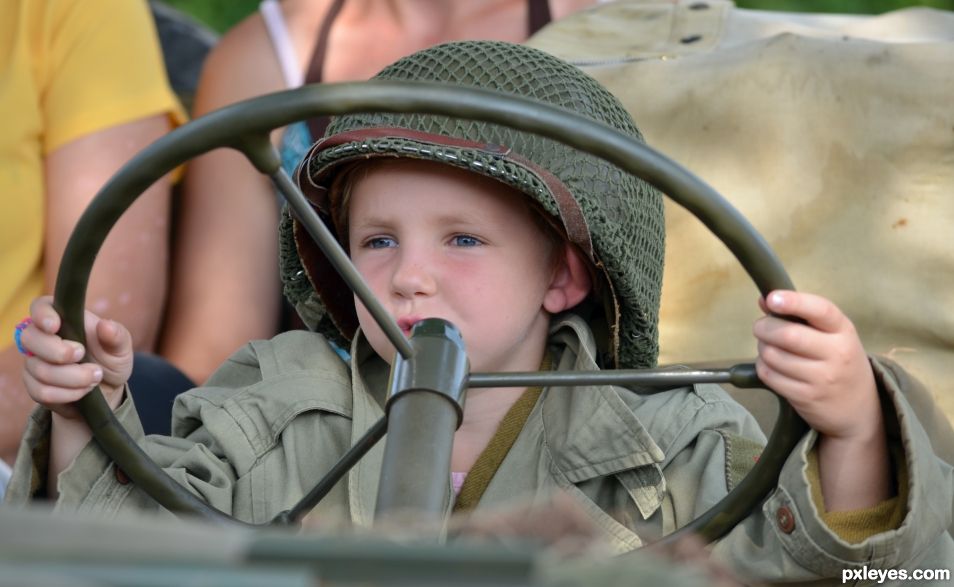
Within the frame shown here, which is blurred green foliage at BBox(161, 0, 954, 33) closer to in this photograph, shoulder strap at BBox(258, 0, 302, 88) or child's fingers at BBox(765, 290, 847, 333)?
shoulder strap at BBox(258, 0, 302, 88)

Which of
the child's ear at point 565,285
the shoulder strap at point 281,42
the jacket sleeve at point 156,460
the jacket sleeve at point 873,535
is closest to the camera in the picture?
the jacket sleeve at point 873,535

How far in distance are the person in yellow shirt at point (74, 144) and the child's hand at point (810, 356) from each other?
1262 mm

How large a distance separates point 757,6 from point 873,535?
130 inches

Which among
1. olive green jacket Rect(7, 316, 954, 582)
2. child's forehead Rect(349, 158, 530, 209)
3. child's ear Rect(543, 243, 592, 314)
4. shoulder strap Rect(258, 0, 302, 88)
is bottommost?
olive green jacket Rect(7, 316, 954, 582)

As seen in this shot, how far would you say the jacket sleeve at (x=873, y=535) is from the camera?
1.26m

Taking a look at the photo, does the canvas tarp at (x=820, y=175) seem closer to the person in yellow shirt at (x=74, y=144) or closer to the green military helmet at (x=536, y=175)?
the green military helmet at (x=536, y=175)

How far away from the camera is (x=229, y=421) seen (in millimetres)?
1584

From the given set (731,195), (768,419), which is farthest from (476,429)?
(731,195)

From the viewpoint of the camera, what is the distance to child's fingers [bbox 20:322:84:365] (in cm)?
130

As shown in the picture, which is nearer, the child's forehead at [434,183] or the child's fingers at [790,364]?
the child's fingers at [790,364]

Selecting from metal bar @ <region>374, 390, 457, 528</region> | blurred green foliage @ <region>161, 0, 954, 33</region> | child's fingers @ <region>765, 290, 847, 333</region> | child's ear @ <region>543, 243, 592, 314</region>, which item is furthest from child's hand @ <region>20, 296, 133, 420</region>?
blurred green foliage @ <region>161, 0, 954, 33</region>

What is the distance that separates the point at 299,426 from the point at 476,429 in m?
0.21

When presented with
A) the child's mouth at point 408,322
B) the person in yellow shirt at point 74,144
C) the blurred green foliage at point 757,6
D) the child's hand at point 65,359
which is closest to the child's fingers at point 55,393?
the child's hand at point 65,359

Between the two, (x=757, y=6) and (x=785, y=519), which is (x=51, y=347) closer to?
(x=785, y=519)
